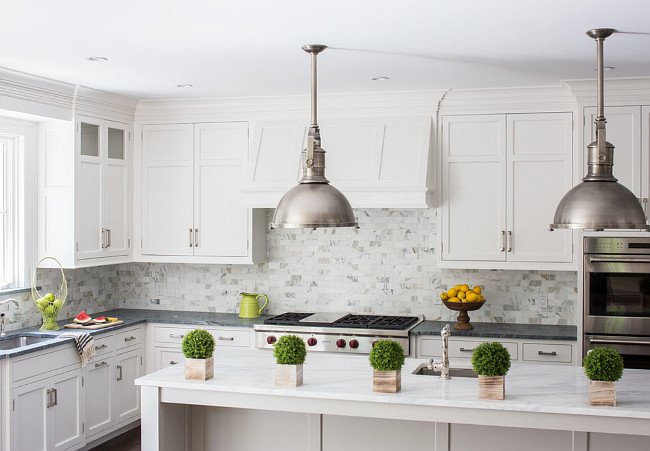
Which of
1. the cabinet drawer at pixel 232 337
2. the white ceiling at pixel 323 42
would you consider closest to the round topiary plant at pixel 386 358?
the white ceiling at pixel 323 42

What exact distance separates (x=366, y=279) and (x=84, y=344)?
2.17 metres

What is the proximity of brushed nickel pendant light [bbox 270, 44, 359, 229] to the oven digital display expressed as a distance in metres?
2.24

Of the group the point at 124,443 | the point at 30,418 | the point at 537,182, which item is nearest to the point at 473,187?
the point at 537,182

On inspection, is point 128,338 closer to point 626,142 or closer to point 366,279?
point 366,279

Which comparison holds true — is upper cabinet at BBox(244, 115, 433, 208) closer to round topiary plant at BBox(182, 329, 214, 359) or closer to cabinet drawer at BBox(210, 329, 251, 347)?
cabinet drawer at BBox(210, 329, 251, 347)

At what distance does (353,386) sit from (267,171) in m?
2.39

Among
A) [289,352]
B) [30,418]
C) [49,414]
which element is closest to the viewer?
[289,352]

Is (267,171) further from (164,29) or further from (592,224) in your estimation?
(592,224)

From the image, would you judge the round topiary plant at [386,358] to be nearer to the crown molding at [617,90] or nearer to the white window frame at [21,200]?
the crown molding at [617,90]

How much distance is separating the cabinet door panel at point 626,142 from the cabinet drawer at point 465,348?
1.32 m

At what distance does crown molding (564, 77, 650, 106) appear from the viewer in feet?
15.2

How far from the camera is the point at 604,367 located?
2922mm

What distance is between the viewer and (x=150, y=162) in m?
5.68

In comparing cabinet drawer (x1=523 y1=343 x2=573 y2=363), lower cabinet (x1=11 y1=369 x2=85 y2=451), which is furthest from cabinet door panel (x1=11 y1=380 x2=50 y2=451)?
cabinet drawer (x1=523 y1=343 x2=573 y2=363)
